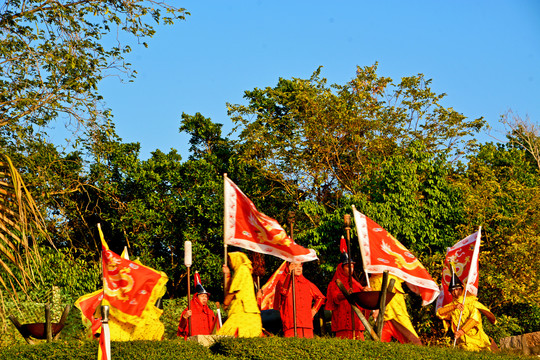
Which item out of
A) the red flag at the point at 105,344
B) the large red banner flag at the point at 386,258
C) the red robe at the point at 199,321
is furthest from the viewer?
the red robe at the point at 199,321

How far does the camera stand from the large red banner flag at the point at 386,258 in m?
11.1

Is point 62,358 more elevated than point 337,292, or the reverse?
point 337,292

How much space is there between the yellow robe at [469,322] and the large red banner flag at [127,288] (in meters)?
5.40

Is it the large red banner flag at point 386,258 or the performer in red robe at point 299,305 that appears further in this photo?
the performer in red robe at point 299,305

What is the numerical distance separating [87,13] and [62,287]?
10427 mm

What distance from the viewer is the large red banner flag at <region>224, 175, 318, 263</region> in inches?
433

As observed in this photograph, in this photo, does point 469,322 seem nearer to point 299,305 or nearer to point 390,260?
point 390,260

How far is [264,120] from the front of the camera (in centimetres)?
2283

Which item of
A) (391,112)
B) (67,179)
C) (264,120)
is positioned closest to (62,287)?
(67,179)

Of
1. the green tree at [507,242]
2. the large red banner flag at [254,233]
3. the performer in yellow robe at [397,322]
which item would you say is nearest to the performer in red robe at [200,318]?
the large red banner flag at [254,233]

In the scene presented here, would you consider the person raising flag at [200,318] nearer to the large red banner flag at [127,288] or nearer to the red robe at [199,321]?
the red robe at [199,321]

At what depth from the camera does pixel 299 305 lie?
1270cm

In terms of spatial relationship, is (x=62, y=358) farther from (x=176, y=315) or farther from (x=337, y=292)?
(x=176, y=315)

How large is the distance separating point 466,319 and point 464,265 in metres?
1.10
